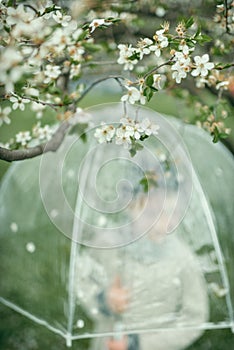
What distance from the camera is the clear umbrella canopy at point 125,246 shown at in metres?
2.52

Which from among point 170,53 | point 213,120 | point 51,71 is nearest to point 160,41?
A: point 170,53

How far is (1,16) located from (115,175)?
1209 millimetres

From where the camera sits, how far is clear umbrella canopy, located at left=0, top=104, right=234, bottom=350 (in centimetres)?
252

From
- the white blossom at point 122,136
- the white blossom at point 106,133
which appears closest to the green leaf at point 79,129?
the white blossom at point 106,133

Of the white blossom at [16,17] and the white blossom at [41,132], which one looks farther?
the white blossom at [41,132]

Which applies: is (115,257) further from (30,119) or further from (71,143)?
(30,119)

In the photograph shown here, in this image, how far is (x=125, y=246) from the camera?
2.58 metres

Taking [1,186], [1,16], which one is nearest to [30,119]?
[1,186]

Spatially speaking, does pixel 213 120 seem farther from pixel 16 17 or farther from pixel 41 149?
pixel 16 17

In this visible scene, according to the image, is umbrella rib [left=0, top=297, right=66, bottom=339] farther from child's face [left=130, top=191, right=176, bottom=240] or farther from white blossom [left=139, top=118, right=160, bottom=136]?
white blossom [left=139, top=118, right=160, bottom=136]

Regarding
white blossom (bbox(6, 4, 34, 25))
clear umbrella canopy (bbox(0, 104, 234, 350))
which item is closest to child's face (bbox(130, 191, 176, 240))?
clear umbrella canopy (bbox(0, 104, 234, 350))

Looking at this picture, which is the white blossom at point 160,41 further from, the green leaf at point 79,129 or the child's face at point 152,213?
the child's face at point 152,213

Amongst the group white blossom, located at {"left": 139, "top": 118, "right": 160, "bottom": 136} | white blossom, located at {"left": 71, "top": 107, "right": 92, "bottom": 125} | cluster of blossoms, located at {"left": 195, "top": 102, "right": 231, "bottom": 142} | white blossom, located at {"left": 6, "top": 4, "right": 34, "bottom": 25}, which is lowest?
white blossom, located at {"left": 71, "top": 107, "right": 92, "bottom": 125}

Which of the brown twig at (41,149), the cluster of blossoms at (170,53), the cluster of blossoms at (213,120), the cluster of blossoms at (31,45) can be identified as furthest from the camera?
the cluster of blossoms at (213,120)
